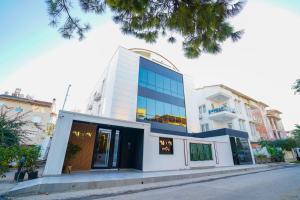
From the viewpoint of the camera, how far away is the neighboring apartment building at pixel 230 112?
71.5ft

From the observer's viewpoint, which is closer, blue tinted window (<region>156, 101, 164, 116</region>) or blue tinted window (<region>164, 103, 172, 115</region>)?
blue tinted window (<region>156, 101, 164, 116</region>)

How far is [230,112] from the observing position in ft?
68.7

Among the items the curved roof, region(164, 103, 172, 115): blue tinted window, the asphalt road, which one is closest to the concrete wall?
the asphalt road

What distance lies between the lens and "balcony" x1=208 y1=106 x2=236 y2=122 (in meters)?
20.7

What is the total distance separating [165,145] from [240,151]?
983 centimetres

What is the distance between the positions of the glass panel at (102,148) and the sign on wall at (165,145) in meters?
3.73

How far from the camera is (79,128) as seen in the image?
30.6 feet

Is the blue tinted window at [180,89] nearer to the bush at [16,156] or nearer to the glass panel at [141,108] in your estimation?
the glass panel at [141,108]

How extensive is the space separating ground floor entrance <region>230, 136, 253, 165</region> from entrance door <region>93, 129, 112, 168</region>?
12.3 meters

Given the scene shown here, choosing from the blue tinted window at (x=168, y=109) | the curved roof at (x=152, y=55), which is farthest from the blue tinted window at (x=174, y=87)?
the curved roof at (x=152, y=55)

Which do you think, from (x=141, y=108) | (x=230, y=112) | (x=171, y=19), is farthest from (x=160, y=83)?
(x=171, y=19)

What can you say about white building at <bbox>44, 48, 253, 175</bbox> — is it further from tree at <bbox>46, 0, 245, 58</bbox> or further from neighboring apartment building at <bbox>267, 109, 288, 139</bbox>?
neighboring apartment building at <bbox>267, 109, 288, 139</bbox>

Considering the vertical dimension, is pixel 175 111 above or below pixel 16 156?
above

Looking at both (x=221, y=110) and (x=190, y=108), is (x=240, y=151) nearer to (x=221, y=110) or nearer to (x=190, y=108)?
(x=221, y=110)
